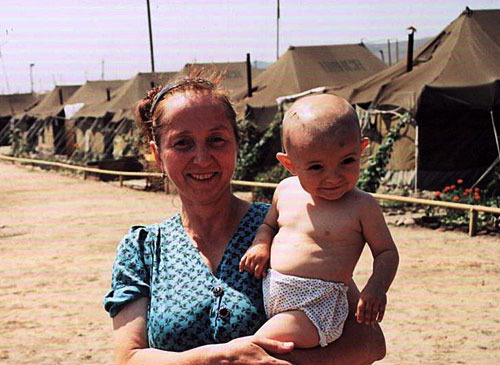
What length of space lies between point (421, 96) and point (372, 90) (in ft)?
5.82

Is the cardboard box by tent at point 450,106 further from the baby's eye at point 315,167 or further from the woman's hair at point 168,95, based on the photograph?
the baby's eye at point 315,167

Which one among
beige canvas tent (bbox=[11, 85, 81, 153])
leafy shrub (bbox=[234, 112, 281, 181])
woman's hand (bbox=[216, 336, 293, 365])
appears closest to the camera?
woman's hand (bbox=[216, 336, 293, 365])

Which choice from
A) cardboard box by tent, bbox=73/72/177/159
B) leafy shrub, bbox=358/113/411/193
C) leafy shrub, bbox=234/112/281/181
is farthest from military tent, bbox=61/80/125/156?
leafy shrub, bbox=358/113/411/193

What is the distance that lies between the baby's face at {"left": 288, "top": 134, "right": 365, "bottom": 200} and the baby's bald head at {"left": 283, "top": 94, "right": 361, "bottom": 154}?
0.01 meters

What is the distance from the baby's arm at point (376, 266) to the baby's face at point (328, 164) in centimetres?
12

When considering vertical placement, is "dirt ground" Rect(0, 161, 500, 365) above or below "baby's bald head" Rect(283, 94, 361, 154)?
below

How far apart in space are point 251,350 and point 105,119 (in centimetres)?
2673

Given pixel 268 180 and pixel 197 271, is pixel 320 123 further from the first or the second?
pixel 268 180

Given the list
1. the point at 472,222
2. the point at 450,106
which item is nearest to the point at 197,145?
the point at 472,222

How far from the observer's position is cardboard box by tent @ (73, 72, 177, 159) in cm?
2659

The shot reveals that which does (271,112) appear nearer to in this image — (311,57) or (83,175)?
(311,57)

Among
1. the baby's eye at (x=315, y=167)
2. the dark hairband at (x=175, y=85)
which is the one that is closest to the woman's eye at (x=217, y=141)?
the dark hairband at (x=175, y=85)

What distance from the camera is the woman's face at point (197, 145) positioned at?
2258 millimetres

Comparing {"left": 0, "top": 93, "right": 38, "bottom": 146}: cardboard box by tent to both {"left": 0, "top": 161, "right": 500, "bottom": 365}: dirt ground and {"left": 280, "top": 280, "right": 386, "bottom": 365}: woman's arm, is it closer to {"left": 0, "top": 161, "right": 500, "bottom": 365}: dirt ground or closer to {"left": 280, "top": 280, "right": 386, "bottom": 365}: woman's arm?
{"left": 0, "top": 161, "right": 500, "bottom": 365}: dirt ground
